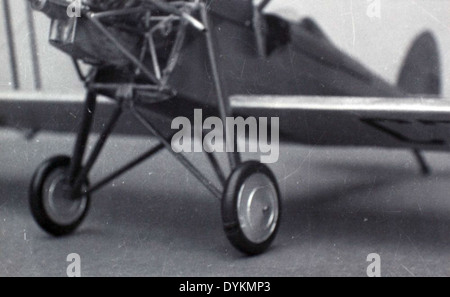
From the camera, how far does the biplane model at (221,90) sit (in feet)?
5.37

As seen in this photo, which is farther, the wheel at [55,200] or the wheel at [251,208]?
the wheel at [55,200]

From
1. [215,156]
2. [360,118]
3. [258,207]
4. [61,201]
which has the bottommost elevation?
[61,201]

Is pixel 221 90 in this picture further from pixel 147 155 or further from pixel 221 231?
pixel 221 231

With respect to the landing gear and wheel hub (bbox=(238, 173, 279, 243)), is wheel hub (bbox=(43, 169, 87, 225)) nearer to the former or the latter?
the landing gear

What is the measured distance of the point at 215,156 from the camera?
6.70 ft

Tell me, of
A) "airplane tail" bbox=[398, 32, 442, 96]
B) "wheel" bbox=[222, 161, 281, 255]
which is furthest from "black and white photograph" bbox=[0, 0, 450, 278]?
"airplane tail" bbox=[398, 32, 442, 96]

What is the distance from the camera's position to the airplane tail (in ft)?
11.7

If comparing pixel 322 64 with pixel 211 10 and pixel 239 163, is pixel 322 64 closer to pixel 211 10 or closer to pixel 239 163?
pixel 211 10

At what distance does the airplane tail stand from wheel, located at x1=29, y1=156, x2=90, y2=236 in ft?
7.53

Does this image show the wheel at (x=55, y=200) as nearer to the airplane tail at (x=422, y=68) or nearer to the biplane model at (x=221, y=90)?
the biplane model at (x=221, y=90)

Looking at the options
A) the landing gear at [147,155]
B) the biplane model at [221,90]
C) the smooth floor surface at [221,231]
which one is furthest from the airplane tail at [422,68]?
the landing gear at [147,155]

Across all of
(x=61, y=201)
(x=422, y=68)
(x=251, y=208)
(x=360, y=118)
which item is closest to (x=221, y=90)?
(x=251, y=208)

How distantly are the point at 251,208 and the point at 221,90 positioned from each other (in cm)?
37
